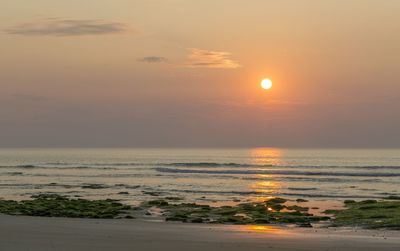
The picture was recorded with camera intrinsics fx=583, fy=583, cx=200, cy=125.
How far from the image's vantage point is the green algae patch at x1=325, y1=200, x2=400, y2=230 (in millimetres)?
25906

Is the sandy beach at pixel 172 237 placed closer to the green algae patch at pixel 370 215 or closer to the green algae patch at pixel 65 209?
the green algae patch at pixel 370 215

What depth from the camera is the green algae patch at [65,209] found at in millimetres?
29594

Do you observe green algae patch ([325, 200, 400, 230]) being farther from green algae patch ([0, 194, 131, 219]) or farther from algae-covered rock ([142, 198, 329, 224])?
green algae patch ([0, 194, 131, 219])

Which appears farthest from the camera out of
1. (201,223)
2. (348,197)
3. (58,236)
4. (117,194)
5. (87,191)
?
(87,191)

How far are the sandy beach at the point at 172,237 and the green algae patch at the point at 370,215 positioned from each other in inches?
84.9

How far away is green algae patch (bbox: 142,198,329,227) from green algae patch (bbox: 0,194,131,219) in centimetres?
272

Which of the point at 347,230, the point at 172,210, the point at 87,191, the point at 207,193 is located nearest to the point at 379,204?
the point at 347,230

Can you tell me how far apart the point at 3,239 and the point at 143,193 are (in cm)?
2783

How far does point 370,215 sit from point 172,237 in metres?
12.3

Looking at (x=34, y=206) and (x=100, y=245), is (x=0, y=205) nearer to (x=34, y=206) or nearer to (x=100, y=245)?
(x=34, y=206)

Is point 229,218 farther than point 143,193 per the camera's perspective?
No

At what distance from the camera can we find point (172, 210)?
32375 mm

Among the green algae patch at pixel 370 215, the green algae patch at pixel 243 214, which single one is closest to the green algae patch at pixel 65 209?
the green algae patch at pixel 243 214

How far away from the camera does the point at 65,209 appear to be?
103 ft
